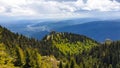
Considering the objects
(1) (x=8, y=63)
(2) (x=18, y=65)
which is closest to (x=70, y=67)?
(2) (x=18, y=65)

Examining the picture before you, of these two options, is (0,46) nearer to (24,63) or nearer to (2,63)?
(2,63)

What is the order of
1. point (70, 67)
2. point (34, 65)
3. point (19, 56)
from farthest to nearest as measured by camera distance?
point (70, 67), point (19, 56), point (34, 65)

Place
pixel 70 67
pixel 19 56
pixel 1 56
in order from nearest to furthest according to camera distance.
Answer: pixel 1 56 → pixel 19 56 → pixel 70 67

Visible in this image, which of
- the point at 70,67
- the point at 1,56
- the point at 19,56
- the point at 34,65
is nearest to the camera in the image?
the point at 1,56

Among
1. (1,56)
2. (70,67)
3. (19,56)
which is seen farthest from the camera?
(70,67)

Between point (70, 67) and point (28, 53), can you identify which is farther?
point (70, 67)

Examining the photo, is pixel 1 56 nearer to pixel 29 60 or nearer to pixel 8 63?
pixel 8 63

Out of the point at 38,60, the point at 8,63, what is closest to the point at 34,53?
the point at 38,60

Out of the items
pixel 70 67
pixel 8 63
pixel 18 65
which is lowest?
pixel 70 67

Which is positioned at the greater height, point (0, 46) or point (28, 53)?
point (0, 46)
